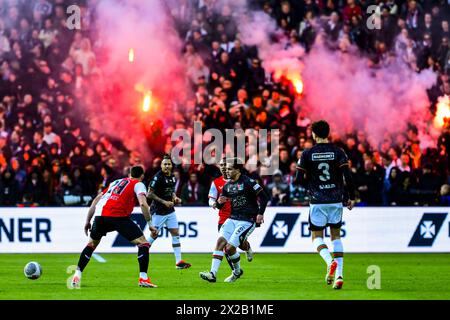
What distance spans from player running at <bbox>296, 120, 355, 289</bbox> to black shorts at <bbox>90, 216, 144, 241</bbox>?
226 cm

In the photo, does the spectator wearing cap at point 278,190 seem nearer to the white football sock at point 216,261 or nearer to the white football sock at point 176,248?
the white football sock at point 176,248

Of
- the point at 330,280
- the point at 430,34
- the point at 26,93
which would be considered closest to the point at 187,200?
the point at 26,93

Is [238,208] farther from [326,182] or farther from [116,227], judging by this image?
[116,227]

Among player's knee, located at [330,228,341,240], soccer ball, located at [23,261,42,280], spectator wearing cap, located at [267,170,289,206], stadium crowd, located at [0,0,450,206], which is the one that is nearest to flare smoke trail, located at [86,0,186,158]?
stadium crowd, located at [0,0,450,206]

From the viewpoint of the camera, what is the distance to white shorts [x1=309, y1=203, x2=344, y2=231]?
12703mm

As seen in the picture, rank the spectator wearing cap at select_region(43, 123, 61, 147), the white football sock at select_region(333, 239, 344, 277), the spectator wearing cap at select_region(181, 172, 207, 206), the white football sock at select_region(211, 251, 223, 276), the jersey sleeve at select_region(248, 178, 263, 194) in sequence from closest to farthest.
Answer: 1. the white football sock at select_region(333, 239, 344, 277)
2. the white football sock at select_region(211, 251, 223, 276)
3. the jersey sleeve at select_region(248, 178, 263, 194)
4. the spectator wearing cap at select_region(181, 172, 207, 206)
5. the spectator wearing cap at select_region(43, 123, 61, 147)

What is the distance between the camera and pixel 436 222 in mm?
20266

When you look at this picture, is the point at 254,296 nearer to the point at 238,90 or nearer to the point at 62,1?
the point at 238,90

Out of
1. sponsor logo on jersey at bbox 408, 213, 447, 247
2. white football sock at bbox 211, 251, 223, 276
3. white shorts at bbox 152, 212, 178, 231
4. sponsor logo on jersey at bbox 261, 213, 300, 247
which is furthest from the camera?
sponsor logo on jersey at bbox 261, 213, 300, 247

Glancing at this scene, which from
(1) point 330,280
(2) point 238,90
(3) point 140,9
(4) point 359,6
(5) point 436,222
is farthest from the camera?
(3) point 140,9

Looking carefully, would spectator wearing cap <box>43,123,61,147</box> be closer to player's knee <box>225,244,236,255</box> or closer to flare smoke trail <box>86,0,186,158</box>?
flare smoke trail <box>86,0,186,158</box>

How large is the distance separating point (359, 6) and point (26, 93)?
7929 mm

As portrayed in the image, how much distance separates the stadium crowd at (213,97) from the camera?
2078 cm

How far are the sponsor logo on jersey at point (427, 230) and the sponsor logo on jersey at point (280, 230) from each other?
243cm
